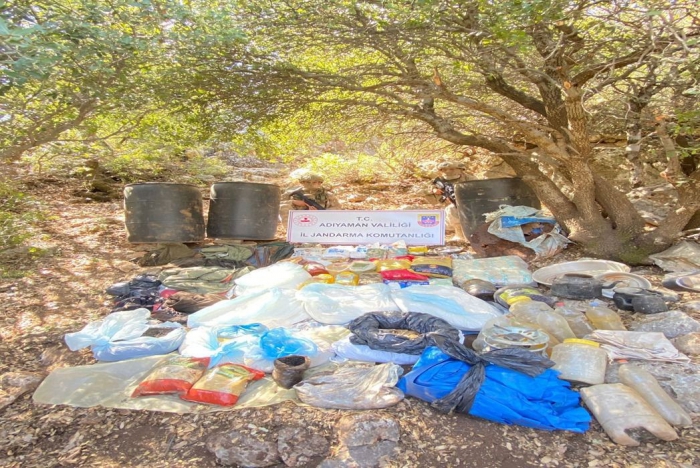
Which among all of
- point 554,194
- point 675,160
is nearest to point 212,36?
point 554,194

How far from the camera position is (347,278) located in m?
4.14

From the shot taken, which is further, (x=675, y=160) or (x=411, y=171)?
(x=411, y=171)

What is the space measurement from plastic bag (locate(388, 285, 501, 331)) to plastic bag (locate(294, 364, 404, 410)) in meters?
0.81

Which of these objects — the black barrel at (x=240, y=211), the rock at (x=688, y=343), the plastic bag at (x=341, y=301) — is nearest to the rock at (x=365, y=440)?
the plastic bag at (x=341, y=301)

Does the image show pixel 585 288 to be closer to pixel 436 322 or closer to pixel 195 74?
pixel 436 322

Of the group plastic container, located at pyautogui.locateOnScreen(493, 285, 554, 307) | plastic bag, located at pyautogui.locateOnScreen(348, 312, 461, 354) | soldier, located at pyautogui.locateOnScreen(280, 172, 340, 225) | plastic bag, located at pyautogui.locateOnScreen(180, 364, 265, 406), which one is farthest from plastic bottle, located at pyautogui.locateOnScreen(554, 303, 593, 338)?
soldier, located at pyautogui.locateOnScreen(280, 172, 340, 225)

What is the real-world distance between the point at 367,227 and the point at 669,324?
3396 mm

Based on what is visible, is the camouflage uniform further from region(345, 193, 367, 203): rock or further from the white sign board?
region(345, 193, 367, 203): rock

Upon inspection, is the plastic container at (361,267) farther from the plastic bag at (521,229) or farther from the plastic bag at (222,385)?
the plastic bag at (222,385)

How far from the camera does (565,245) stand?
4895mm

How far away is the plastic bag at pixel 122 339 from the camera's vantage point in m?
2.80

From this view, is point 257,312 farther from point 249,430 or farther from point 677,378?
point 677,378

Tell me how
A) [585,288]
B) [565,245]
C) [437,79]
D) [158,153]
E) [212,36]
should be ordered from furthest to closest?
[158,153] < [565,245] < [437,79] < [585,288] < [212,36]

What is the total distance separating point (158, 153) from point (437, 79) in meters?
4.25
